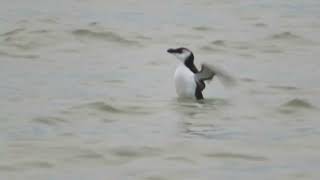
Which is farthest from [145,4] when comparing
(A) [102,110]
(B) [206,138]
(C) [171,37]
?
(B) [206,138]

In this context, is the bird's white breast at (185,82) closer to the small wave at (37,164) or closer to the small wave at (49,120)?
the small wave at (49,120)

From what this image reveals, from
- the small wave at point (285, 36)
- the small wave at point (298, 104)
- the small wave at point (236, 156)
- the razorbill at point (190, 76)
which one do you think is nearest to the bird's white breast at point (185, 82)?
the razorbill at point (190, 76)

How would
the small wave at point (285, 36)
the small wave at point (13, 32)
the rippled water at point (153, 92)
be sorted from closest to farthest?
1. the rippled water at point (153, 92)
2. the small wave at point (13, 32)
3. the small wave at point (285, 36)

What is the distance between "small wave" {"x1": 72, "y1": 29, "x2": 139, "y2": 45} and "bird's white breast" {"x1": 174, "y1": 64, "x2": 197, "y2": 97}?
4.89 metres

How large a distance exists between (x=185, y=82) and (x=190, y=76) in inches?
3.3

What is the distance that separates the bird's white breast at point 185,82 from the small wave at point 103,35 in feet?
16.0

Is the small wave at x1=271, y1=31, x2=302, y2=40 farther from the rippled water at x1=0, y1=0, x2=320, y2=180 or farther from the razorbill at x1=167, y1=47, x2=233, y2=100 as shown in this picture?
the razorbill at x1=167, y1=47, x2=233, y2=100

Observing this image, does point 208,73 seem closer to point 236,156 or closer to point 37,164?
point 236,156

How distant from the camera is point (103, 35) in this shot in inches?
756

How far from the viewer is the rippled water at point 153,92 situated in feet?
35.0

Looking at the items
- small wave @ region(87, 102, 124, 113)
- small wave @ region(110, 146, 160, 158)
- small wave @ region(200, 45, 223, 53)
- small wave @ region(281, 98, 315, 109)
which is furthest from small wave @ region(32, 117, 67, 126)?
small wave @ region(200, 45, 223, 53)

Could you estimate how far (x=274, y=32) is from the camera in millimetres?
19641

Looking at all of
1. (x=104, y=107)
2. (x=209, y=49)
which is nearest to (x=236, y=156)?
(x=104, y=107)

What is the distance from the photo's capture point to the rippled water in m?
10.7
